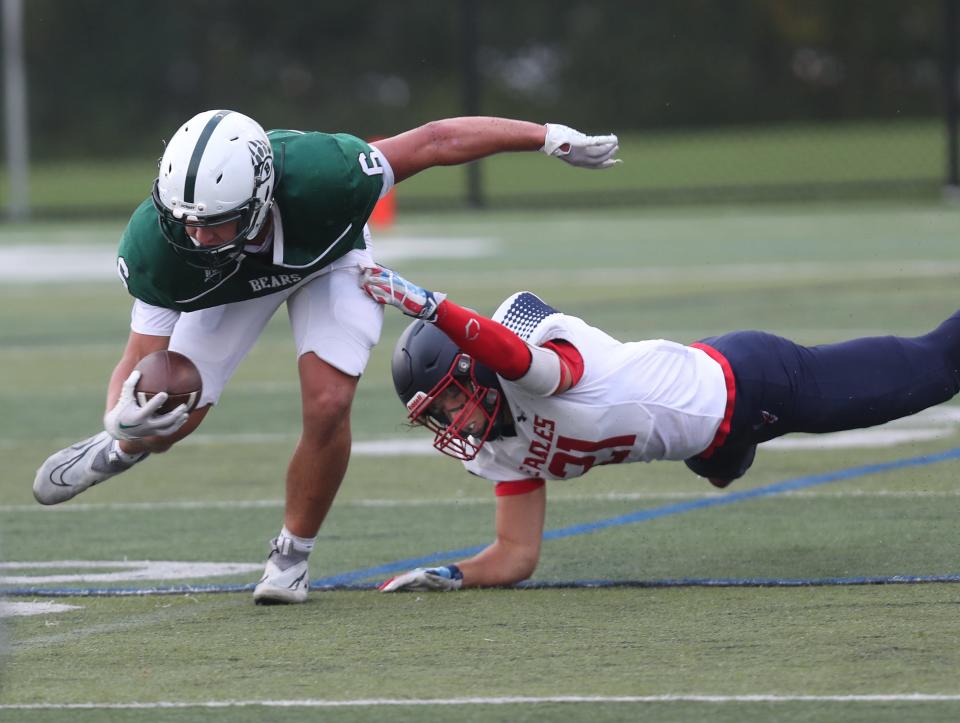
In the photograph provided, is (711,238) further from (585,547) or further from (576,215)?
(585,547)

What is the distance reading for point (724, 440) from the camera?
4.93 meters

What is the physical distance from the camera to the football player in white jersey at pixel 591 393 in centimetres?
462

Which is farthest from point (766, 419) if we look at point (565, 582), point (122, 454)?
point (122, 454)

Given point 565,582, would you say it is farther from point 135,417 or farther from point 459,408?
point 135,417

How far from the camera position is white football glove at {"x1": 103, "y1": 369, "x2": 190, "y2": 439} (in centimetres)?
473

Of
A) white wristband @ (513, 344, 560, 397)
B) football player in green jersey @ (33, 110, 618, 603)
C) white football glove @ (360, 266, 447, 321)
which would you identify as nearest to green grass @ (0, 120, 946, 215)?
football player in green jersey @ (33, 110, 618, 603)

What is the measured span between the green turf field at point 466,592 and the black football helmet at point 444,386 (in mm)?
458

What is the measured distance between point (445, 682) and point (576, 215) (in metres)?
14.4

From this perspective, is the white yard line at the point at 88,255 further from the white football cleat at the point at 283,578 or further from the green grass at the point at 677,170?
the white football cleat at the point at 283,578

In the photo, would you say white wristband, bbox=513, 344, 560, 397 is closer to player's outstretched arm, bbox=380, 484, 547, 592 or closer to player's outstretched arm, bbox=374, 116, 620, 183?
player's outstretched arm, bbox=380, 484, 547, 592

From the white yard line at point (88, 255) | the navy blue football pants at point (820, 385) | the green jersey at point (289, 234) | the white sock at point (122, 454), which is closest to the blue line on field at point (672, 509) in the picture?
the white sock at point (122, 454)

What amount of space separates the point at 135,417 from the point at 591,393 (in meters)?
1.21

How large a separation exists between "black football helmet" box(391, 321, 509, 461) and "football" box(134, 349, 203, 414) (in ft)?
2.01

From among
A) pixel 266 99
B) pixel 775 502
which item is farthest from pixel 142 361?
pixel 266 99
